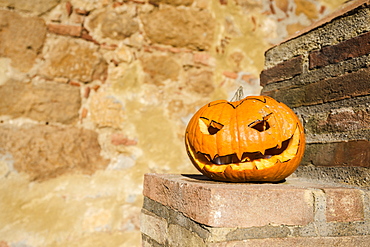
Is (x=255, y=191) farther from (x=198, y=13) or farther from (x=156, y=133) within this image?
(x=198, y=13)

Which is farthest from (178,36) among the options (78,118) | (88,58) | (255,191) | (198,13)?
(255,191)

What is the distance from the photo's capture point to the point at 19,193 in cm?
215

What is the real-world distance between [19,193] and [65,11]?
4.45 feet

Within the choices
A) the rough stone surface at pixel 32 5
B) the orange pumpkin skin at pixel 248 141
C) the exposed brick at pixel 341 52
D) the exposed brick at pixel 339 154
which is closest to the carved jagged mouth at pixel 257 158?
the orange pumpkin skin at pixel 248 141

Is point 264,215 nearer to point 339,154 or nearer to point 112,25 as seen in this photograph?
point 339,154

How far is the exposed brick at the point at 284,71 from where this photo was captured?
1548 mm

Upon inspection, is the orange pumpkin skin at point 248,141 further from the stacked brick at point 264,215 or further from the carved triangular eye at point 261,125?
the stacked brick at point 264,215

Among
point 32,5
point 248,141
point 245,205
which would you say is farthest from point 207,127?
point 32,5

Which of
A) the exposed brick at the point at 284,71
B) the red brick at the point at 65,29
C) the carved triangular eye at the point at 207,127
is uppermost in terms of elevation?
the red brick at the point at 65,29

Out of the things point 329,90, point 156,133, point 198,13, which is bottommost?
point 156,133

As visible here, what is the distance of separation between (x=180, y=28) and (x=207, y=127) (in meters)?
1.64

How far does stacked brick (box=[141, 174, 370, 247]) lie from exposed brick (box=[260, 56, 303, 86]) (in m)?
0.68

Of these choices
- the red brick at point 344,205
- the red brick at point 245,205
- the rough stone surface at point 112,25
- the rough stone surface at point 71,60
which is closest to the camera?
the red brick at point 245,205

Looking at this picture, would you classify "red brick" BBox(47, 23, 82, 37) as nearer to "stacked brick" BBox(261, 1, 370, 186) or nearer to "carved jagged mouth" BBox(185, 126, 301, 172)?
"stacked brick" BBox(261, 1, 370, 186)
